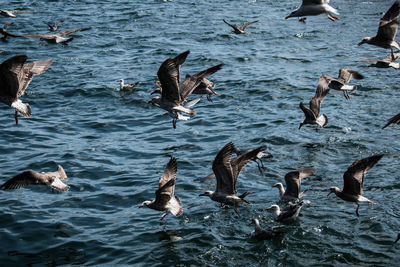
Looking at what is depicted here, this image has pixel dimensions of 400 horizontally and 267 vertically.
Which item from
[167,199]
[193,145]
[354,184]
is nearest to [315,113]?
[193,145]

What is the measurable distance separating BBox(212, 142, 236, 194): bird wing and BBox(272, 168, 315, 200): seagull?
5.15 ft

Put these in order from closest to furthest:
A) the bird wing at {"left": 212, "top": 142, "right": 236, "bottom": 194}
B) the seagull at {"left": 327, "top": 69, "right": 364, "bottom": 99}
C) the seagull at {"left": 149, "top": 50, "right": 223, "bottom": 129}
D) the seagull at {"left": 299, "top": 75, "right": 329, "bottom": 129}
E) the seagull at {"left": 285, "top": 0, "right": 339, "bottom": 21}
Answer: the bird wing at {"left": 212, "top": 142, "right": 236, "bottom": 194} → the seagull at {"left": 149, "top": 50, "right": 223, "bottom": 129} → the seagull at {"left": 285, "top": 0, "right": 339, "bottom": 21} → the seagull at {"left": 299, "top": 75, "right": 329, "bottom": 129} → the seagull at {"left": 327, "top": 69, "right": 364, "bottom": 99}

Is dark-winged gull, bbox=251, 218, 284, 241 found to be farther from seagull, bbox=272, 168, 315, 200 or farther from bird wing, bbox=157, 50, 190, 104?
bird wing, bbox=157, 50, 190, 104

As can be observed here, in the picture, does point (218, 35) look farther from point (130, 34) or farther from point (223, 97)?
point (223, 97)

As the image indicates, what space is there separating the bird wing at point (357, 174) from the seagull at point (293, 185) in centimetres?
102

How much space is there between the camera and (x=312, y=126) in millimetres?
16109

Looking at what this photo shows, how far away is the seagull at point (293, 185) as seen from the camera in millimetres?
11641

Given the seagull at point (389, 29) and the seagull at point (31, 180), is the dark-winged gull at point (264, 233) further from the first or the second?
the seagull at point (389, 29)

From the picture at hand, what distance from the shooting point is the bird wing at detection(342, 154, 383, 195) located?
10047 mm

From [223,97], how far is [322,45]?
26.3ft

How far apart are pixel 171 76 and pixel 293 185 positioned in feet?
10.9

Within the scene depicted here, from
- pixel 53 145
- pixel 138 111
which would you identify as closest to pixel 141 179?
pixel 53 145

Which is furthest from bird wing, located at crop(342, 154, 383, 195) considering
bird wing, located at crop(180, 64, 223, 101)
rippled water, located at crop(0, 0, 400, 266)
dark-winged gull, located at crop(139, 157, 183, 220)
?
bird wing, located at crop(180, 64, 223, 101)

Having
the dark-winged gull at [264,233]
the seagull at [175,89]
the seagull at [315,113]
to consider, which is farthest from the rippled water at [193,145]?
the seagull at [175,89]
